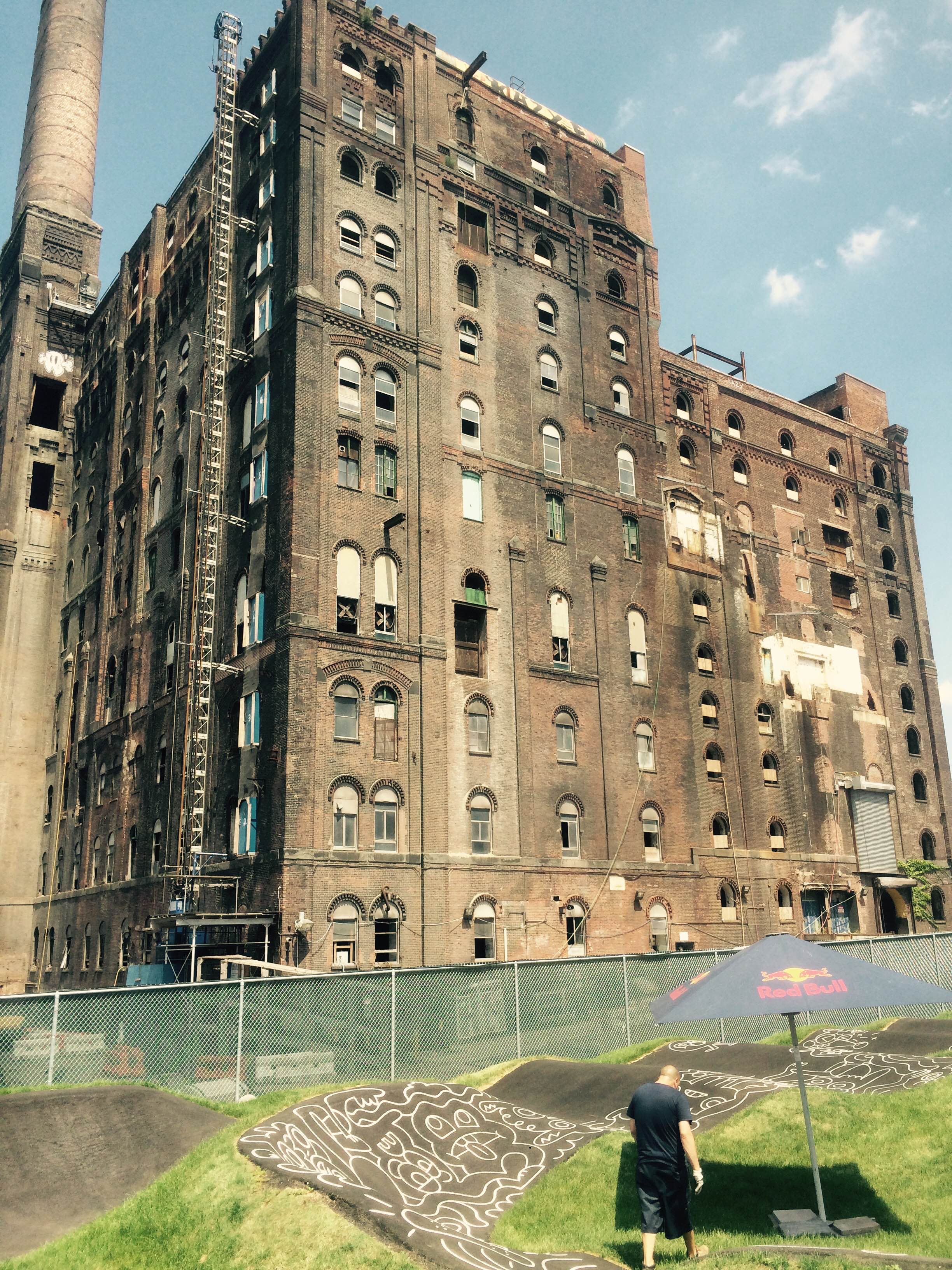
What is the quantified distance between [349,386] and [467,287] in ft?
28.6

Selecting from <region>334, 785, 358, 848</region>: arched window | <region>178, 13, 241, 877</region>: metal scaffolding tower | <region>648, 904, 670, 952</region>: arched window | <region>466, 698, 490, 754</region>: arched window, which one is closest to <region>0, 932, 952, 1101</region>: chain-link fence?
<region>334, 785, 358, 848</region>: arched window

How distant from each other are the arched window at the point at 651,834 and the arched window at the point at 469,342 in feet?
64.3

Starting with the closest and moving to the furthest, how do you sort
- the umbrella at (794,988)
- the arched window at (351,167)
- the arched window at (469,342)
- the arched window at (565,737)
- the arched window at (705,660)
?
the umbrella at (794,988)
the arched window at (565,737)
the arched window at (351,167)
the arched window at (469,342)
the arched window at (705,660)

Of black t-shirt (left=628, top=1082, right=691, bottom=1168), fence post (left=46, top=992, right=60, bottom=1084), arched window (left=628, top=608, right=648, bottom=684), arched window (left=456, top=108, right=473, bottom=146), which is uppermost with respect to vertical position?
arched window (left=456, top=108, right=473, bottom=146)

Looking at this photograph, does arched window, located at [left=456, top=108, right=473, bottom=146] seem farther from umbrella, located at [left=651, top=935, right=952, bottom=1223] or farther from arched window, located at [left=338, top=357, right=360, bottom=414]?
umbrella, located at [left=651, top=935, right=952, bottom=1223]

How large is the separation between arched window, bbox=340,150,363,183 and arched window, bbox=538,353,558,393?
1040 cm

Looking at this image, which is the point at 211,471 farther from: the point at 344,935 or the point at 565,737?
the point at 344,935

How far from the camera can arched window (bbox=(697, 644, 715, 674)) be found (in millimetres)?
49438

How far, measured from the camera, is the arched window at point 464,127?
48.2 m

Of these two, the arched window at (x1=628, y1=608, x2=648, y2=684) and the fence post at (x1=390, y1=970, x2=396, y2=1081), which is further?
the arched window at (x1=628, y1=608, x2=648, y2=684)

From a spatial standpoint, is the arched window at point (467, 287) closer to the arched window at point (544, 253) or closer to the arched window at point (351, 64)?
the arched window at point (544, 253)

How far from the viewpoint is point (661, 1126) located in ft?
39.6

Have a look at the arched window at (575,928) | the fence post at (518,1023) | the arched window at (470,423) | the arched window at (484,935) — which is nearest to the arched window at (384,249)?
the arched window at (470,423)

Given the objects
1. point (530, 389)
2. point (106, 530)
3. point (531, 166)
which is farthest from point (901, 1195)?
point (106, 530)
